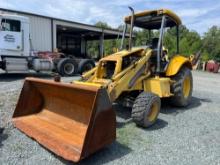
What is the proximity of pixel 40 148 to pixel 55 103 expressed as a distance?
3.68 ft

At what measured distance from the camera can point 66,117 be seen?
4.42 m

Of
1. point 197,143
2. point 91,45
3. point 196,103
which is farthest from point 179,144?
point 91,45

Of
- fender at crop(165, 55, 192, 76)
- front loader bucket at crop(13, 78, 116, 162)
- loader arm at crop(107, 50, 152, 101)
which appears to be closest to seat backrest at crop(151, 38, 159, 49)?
loader arm at crop(107, 50, 152, 101)

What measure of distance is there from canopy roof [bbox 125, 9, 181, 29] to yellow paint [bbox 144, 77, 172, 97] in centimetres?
152

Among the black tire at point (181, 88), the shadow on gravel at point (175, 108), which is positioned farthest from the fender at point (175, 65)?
the shadow on gravel at point (175, 108)

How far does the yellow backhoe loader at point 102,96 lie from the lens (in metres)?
3.43

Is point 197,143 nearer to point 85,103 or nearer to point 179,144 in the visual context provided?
point 179,144

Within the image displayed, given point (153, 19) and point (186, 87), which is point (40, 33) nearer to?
point (153, 19)

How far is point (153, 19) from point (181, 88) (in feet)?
5.98

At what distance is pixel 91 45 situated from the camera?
151ft

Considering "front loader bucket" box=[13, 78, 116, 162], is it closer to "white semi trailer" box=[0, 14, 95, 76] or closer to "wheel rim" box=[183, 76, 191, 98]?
"wheel rim" box=[183, 76, 191, 98]

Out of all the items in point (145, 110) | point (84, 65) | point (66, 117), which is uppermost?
point (84, 65)

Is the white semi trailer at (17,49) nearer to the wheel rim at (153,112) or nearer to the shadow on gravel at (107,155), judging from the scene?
the wheel rim at (153,112)

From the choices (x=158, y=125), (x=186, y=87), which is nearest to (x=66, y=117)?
(x=158, y=125)
